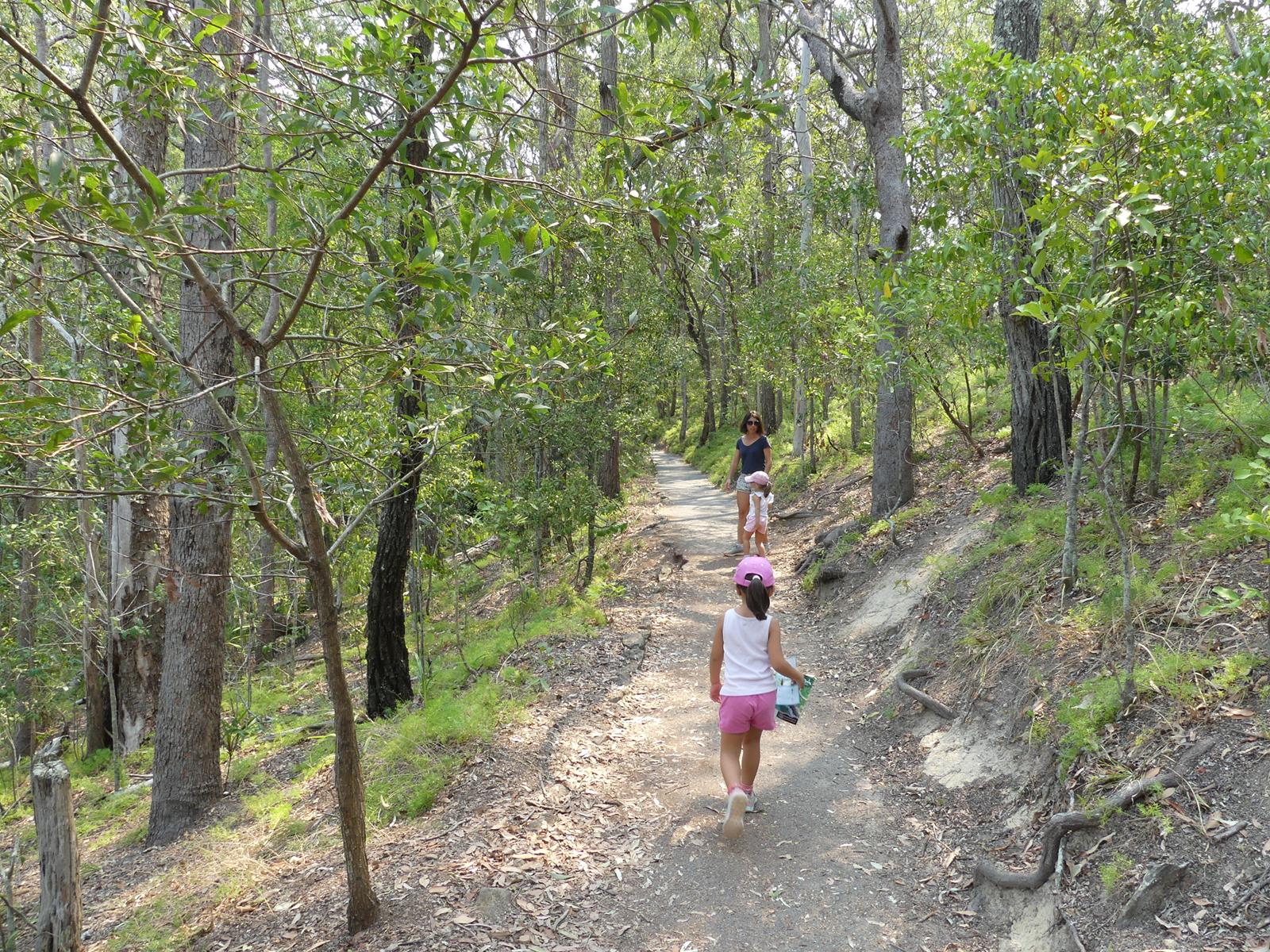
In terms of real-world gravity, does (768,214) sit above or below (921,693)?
above

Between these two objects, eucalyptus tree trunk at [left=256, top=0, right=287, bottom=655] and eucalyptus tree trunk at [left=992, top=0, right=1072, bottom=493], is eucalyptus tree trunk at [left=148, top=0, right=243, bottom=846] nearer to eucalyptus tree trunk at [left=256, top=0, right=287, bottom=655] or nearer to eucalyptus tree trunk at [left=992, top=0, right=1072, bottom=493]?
eucalyptus tree trunk at [left=256, top=0, right=287, bottom=655]

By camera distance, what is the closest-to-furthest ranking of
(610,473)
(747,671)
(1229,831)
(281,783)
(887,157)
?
(1229,831)
(747,671)
(281,783)
(887,157)
(610,473)

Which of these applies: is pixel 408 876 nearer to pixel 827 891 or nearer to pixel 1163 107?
pixel 827 891

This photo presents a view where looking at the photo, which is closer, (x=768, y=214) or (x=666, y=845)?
(x=666, y=845)

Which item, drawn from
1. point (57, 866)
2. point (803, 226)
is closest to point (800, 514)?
point (803, 226)

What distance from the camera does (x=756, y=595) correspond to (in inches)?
180

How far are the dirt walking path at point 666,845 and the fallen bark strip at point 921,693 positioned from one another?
521 mm

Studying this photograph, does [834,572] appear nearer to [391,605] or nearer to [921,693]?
[921,693]

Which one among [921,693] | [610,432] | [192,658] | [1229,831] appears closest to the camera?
[1229,831]

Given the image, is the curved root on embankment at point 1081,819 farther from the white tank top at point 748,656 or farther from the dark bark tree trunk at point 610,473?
the dark bark tree trunk at point 610,473

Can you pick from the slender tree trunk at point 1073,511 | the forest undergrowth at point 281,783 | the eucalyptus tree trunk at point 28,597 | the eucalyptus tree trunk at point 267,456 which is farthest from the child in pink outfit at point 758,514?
the eucalyptus tree trunk at point 28,597

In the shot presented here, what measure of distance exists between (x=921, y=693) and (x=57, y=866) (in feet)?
19.6

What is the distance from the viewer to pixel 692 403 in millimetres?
43031

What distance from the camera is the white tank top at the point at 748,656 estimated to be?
465 cm
